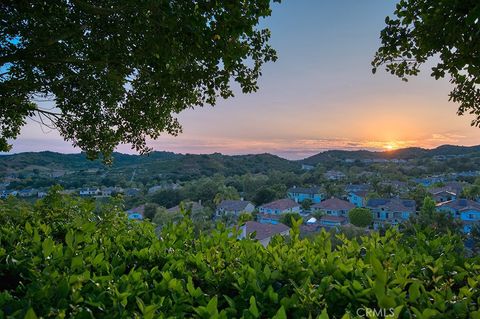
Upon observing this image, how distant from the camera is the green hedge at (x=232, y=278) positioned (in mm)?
1593

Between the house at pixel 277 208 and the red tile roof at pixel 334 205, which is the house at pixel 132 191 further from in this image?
the red tile roof at pixel 334 205

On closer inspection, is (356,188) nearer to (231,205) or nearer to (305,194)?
(305,194)

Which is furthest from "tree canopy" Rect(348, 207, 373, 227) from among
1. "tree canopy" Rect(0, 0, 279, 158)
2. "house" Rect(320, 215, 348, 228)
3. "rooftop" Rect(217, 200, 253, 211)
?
"tree canopy" Rect(0, 0, 279, 158)

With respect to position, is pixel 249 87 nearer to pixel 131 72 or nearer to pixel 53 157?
pixel 131 72

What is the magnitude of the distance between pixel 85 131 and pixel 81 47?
2.09 m

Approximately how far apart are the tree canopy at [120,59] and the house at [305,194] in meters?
52.6

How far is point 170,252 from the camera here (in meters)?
2.76

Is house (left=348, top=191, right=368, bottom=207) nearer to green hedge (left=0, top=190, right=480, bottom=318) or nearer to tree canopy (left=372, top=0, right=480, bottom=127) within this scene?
tree canopy (left=372, top=0, right=480, bottom=127)

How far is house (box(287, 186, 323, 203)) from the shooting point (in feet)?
190

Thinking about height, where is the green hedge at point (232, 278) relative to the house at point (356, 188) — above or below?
above

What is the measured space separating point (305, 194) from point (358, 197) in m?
9.79

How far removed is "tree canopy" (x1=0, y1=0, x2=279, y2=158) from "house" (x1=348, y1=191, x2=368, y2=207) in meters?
47.0

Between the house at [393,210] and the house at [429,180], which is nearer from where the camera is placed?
the house at [393,210]

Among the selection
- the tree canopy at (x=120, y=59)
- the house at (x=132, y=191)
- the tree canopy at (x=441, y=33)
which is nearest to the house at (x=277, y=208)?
the house at (x=132, y=191)
